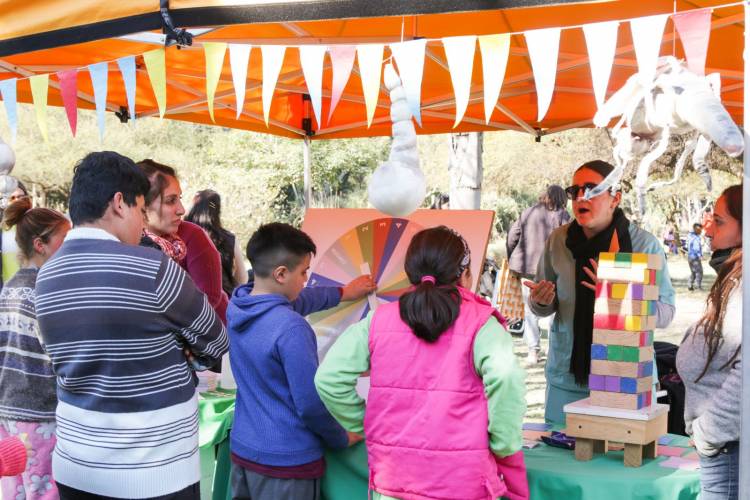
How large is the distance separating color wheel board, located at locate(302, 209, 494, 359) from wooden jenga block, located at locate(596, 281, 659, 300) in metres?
0.92

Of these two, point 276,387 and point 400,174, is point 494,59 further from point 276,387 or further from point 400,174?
point 276,387

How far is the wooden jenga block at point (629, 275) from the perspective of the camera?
2.10 metres

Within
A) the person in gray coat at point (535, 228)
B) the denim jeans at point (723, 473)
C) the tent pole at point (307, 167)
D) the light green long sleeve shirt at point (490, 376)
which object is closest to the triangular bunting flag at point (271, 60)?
the light green long sleeve shirt at point (490, 376)

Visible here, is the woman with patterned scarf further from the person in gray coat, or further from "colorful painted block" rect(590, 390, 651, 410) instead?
the person in gray coat

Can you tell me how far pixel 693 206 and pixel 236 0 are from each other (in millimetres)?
21831

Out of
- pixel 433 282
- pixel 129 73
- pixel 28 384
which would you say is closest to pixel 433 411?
pixel 433 282

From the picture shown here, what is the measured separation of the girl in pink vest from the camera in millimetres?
1745

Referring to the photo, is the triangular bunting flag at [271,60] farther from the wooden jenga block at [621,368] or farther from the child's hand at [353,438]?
the wooden jenga block at [621,368]

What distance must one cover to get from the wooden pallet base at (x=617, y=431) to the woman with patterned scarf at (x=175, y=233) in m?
1.30

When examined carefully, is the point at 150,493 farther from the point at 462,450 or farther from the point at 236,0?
the point at 236,0

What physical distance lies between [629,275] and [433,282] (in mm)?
617

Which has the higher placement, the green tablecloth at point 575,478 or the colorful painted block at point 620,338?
the colorful painted block at point 620,338

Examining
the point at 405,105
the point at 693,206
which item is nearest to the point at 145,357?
the point at 405,105

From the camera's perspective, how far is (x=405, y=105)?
188 cm
